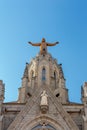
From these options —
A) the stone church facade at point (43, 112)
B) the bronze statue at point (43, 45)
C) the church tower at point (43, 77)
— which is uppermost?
the bronze statue at point (43, 45)

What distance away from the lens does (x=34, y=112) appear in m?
32.4

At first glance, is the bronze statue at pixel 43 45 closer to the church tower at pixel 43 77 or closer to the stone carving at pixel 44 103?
the church tower at pixel 43 77

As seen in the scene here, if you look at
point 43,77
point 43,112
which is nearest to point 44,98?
point 43,112

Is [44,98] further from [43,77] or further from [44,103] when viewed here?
[43,77]

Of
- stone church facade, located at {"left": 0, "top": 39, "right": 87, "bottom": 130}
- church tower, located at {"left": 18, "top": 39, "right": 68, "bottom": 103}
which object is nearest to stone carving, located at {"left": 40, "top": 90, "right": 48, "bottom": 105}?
stone church facade, located at {"left": 0, "top": 39, "right": 87, "bottom": 130}

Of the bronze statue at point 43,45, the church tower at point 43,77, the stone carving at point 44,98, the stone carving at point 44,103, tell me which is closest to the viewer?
the stone carving at point 44,103

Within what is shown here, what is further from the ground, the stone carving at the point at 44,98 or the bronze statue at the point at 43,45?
the bronze statue at the point at 43,45

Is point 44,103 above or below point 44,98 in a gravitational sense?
below

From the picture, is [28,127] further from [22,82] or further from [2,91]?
[22,82]

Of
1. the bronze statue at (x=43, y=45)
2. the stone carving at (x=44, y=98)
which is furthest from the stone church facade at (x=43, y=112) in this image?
the bronze statue at (x=43, y=45)

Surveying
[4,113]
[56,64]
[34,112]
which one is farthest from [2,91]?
[56,64]

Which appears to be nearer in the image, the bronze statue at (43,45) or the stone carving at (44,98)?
the stone carving at (44,98)

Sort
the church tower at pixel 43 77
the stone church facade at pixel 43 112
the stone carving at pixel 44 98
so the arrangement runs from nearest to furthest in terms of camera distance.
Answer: the stone church facade at pixel 43 112 → the stone carving at pixel 44 98 → the church tower at pixel 43 77

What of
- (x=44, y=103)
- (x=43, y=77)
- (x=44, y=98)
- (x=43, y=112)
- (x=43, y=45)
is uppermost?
(x=43, y=45)
